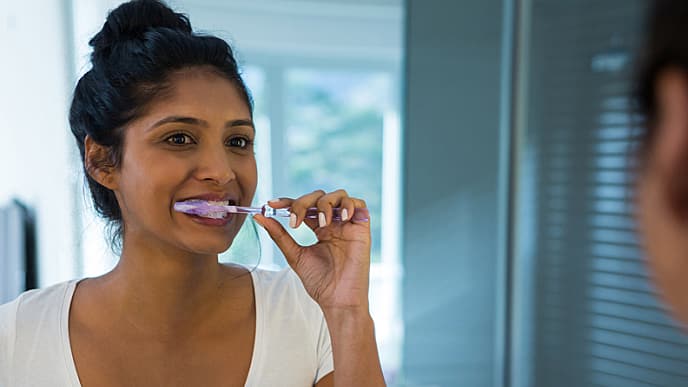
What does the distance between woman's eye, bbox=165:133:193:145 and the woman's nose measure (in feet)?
0.09

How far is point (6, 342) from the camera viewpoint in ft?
3.31

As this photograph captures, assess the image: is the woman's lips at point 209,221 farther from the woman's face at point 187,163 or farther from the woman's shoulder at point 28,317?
the woman's shoulder at point 28,317

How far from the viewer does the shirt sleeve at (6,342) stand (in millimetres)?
1000

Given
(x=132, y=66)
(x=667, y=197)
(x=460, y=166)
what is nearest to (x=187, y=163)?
(x=132, y=66)

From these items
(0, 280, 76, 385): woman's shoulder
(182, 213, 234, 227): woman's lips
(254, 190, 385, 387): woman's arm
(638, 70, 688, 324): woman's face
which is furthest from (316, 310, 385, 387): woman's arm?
(638, 70, 688, 324): woman's face

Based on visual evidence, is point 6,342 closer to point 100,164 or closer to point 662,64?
point 100,164

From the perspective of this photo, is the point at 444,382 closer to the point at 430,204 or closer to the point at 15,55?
the point at 430,204

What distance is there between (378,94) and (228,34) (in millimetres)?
522

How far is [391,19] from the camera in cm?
A: 172

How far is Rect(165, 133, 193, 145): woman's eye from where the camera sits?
0.98 m

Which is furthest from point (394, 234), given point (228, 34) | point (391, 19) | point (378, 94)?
point (228, 34)

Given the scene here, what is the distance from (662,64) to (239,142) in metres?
0.75

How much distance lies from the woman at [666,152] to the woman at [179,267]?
529 millimetres

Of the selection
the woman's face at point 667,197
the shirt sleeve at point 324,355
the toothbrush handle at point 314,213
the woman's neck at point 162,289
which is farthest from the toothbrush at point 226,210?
the woman's face at point 667,197
